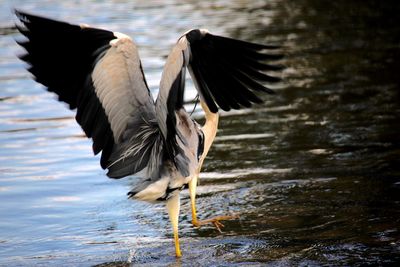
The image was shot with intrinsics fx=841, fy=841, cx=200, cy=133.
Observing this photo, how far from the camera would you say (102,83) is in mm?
6500

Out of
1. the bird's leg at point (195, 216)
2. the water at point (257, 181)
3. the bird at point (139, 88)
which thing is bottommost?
the water at point (257, 181)

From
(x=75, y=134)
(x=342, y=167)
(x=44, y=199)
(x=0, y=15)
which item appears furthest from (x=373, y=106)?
(x=0, y=15)

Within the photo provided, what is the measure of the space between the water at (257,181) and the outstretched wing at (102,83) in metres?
0.94

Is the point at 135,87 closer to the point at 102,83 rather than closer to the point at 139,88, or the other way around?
the point at 139,88

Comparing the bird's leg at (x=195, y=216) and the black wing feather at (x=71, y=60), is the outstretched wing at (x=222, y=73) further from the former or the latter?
the black wing feather at (x=71, y=60)

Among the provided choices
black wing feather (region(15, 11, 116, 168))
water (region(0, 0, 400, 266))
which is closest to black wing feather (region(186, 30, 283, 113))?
black wing feather (region(15, 11, 116, 168))

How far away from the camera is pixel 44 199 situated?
871cm

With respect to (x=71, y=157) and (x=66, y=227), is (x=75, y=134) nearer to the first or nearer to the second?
(x=71, y=157)

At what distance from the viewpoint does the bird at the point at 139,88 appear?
250 inches

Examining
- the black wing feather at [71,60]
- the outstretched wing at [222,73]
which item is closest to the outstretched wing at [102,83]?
the black wing feather at [71,60]

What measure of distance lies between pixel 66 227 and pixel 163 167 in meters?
1.51

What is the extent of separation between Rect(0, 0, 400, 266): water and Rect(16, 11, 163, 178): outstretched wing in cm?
94

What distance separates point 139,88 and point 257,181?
262cm

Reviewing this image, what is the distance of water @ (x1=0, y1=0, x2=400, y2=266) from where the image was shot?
709 centimetres
